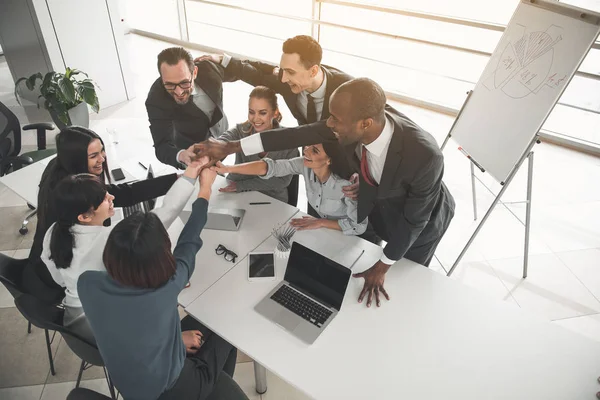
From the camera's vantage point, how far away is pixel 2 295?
113 inches

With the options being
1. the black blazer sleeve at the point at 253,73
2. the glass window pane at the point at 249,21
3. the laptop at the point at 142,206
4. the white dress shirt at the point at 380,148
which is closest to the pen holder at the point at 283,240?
the white dress shirt at the point at 380,148

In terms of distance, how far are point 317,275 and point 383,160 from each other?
64 cm

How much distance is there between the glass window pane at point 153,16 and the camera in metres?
7.91

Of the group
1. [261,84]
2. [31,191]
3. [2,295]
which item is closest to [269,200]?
[261,84]

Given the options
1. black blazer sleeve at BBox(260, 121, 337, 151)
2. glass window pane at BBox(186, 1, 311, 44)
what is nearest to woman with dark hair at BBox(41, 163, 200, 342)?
black blazer sleeve at BBox(260, 121, 337, 151)

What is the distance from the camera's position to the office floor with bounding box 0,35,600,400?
2.43 m

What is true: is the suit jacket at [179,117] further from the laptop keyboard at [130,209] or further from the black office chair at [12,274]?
the black office chair at [12,274]

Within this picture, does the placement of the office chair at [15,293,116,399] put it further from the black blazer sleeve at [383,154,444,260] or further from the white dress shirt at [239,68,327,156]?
the black blazer sleeve at [383,154,444,260]

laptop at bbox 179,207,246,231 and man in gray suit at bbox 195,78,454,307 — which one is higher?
man in gray suit at bbox 195,78,454,307

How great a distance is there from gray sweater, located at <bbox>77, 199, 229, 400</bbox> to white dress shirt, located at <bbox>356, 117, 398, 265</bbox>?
1.03 metres

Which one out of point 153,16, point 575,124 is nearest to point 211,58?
point 575,124

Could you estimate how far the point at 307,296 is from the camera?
6.33 ft

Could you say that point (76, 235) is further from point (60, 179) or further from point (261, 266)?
point (261, 266)

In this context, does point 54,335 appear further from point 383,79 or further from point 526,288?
point 383,79
